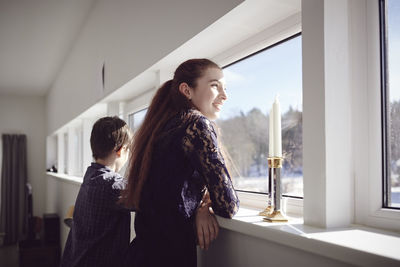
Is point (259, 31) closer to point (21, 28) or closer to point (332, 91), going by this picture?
point (332, 91)

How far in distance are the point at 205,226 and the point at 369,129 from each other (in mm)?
539

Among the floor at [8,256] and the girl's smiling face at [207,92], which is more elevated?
the girl's smiling face at [207,92]

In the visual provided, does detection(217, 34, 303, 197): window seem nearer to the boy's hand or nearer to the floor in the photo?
the boy's hand

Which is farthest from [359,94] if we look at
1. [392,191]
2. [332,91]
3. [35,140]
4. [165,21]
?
[35,140]

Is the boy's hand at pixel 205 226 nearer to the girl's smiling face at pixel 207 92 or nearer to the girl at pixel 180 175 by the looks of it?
the girl at pixel 180 175

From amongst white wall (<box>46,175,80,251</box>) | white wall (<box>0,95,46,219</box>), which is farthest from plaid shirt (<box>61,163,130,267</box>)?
white wall (<box>0,95,46,219</box>)

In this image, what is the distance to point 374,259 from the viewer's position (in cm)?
69

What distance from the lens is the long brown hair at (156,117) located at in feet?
3.96

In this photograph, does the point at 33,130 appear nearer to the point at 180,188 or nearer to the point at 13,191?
the point at 13,191

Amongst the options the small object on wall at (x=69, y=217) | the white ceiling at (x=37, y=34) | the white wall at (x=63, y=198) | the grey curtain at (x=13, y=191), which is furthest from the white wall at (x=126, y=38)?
the grey curtain at (x=13, y=191)

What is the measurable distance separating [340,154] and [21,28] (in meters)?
3.53

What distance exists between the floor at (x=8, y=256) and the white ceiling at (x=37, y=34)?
2.87m

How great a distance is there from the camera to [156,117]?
4.10ft

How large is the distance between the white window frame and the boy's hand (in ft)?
1.34
